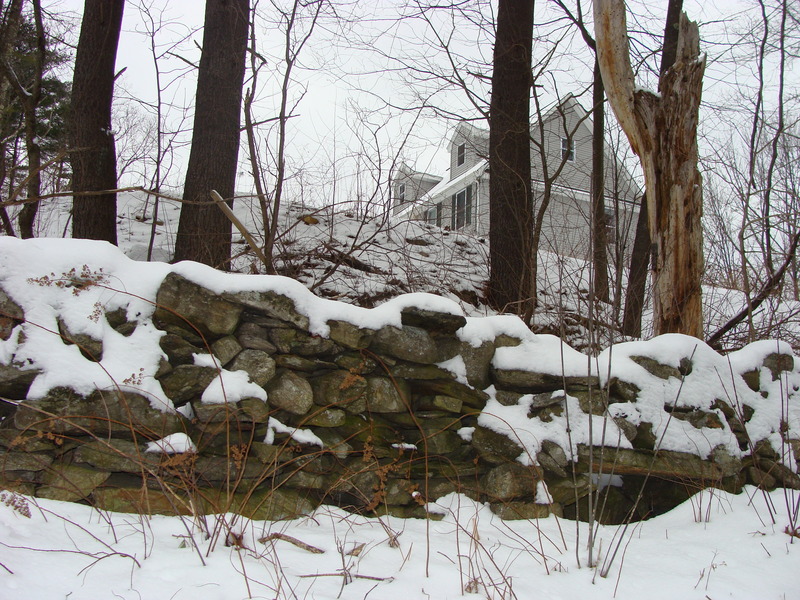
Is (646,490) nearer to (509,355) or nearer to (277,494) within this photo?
(509,355)

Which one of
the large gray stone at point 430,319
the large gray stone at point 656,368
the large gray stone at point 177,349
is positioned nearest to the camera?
the large gray stone at point 177,349

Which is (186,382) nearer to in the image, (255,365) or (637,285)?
(255,365)

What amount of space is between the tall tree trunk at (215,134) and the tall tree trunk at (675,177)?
11.3ft

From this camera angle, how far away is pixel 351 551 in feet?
7.40

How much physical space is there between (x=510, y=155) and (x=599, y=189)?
113 cm

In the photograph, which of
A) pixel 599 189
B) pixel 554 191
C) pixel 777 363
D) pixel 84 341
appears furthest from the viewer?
pixel 554 191

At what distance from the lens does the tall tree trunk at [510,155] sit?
5.79 metres

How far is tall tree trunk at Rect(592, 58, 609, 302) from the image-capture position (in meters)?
5.74

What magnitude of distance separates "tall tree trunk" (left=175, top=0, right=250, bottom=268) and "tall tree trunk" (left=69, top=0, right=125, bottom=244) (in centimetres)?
65

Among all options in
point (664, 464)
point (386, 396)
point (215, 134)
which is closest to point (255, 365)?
point (386, 396)

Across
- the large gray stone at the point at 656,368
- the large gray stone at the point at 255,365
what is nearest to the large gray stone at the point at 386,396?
the large gray stone at the point at 255,365

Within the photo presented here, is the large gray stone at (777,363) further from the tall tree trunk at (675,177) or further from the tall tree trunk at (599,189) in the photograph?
the tall tree trunk at (599,189)

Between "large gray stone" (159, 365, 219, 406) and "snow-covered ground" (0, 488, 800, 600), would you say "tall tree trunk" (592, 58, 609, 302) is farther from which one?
"large gray stone" (159, 365, 219, 406)

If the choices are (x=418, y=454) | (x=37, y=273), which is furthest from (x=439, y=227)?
(x=37, y=273)
